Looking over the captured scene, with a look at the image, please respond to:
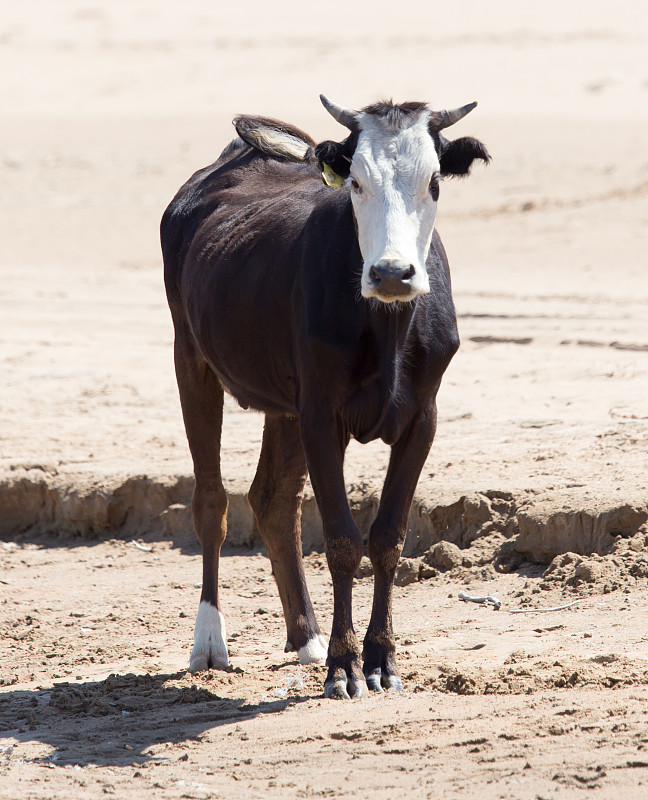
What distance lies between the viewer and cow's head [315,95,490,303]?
4559mm

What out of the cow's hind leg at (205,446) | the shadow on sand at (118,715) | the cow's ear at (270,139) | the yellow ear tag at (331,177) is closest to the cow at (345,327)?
the yellow ear tag at (331,177)

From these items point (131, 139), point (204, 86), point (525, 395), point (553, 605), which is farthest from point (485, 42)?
point (553, 605)

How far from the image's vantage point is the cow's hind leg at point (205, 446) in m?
6.42

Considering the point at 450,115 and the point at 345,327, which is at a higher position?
the point at 450,115

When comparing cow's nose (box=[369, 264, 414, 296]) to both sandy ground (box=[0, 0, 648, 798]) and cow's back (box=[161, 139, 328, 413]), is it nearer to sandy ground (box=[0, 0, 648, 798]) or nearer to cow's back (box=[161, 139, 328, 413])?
cow's back (box=[161, 139, 328, 413])

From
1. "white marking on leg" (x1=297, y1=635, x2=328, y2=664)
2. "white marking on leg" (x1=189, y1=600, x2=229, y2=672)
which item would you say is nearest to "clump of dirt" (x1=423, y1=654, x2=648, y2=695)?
"white marking on leg" (x1=297, y1=635, x2=328, y2=664)

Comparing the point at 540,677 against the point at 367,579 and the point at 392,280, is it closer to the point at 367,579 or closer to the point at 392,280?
the point at 392,280

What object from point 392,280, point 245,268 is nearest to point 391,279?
point 392,280

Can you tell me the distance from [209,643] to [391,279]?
7.53 feet

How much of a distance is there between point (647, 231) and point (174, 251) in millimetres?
10352

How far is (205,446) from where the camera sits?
6574mm

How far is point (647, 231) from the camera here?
1595 centimetres

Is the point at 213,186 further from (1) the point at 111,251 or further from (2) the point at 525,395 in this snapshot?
(1) the point at 111,251

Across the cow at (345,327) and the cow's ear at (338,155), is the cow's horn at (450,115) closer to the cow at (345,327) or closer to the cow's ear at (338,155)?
the cow at (345,327)
